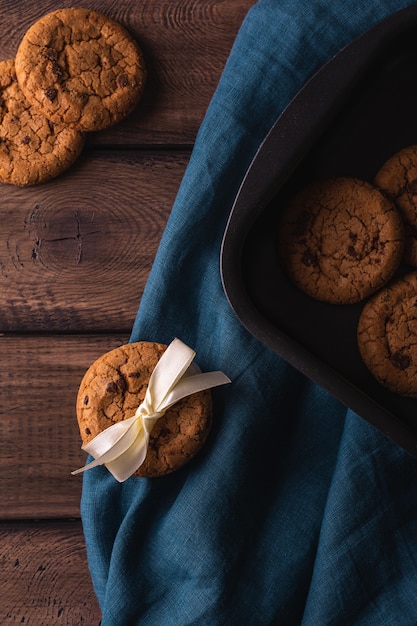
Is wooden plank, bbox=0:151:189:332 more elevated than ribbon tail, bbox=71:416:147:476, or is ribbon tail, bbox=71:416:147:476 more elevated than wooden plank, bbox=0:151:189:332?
wooden plank, bbox=0:151:189:332

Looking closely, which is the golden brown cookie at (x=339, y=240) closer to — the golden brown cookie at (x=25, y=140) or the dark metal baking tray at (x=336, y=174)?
the dark metal baking tray at (x=336, y=174)

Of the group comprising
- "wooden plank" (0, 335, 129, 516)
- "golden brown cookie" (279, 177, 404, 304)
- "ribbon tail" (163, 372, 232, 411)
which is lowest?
"wooden plank" (0, 335, 129, 516)

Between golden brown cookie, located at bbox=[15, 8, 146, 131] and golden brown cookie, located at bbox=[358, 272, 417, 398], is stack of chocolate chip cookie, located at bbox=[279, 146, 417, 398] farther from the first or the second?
golden brown cookie, located at bbox=[15, 8, 146, 131]

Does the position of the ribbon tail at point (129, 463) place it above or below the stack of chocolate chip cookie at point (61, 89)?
below

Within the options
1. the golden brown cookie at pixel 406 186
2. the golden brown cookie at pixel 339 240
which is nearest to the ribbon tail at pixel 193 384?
the golden brown cookie at pixel 339 240

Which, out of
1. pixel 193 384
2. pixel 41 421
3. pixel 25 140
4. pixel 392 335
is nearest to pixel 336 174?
pixel 392 335

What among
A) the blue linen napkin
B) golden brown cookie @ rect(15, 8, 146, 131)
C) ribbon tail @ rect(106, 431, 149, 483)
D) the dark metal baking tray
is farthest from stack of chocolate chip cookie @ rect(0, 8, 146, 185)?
ribbon tail @ rect(106, 431, 149, 483)

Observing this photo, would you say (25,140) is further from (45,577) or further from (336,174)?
(45,577)

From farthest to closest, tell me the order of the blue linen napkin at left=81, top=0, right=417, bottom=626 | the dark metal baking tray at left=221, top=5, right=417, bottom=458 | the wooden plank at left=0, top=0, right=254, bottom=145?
the wooden plank at left=0, top=0, right=254, bottom=145 → the blue linen napkin at left=81, top=0, right=417, bottom=626 → the dark metal baking tray at left=221, top=5, right=417, bottom=458
